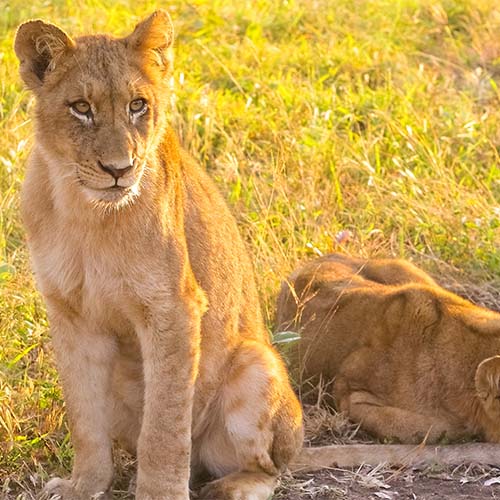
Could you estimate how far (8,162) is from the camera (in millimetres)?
5934

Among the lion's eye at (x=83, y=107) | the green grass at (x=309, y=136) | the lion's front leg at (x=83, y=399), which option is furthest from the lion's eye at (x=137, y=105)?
the green grass at (x=309, y=136)

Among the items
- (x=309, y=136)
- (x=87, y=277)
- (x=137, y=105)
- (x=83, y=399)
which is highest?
(x=137, y=105)

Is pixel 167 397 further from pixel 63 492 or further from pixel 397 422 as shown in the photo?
pixel 397 422

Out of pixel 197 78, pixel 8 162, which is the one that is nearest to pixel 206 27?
pixel 197 78

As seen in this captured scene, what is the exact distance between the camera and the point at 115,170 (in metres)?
3.58

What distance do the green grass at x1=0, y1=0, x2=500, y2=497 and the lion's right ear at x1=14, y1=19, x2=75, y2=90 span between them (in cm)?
107

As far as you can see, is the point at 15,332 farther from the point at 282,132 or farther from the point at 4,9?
the point at 4,9

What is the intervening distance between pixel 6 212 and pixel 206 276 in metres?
2.11

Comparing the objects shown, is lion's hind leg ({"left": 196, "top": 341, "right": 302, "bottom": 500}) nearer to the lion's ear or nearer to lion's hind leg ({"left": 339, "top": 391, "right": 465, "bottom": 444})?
lion's hind leg ({"left": 339, "top": 391, "right": 465, "bottom": 444})

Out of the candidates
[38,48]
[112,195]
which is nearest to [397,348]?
[112,195]

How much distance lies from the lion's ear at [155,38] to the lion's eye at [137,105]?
0.60ft

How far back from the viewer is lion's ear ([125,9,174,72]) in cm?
381

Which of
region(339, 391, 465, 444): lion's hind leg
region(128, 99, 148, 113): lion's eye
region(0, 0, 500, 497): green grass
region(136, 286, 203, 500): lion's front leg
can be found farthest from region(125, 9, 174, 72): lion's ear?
region(339, 391, 465, 444): lion's hind leg

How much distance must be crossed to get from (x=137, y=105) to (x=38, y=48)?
336 mm
